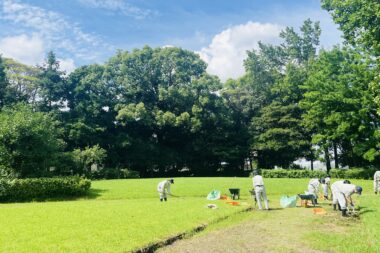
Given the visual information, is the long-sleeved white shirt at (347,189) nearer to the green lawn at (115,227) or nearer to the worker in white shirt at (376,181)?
the green lawn at (115,227)

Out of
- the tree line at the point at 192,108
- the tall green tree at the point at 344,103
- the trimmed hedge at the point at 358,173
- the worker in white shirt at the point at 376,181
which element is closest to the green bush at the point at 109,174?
the tree line at the point at 192,108

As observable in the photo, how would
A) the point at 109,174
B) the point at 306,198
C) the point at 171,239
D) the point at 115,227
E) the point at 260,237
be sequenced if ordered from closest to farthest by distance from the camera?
the point at 171,239 < the point at 260,237 < the point at 115,227 < the point at 306,198 < the point at 109,174

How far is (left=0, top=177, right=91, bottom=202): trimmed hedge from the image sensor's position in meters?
23.8

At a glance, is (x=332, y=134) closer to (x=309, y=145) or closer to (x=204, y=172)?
(x=309, y=145)

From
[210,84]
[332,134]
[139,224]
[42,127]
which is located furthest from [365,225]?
[210,84]

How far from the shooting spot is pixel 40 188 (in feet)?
80.6

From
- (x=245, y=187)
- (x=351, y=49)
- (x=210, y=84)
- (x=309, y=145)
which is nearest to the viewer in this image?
(x=245, y=187)

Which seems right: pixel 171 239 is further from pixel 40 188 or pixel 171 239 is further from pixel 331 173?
pixel 331 173

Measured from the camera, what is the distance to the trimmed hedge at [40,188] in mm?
23828

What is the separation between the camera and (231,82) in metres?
60.2

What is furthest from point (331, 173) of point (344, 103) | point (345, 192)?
point (345, 192)

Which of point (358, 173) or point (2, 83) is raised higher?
point (2, 83)

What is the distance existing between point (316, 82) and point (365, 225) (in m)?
31.5

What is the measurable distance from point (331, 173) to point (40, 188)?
29782 mm
